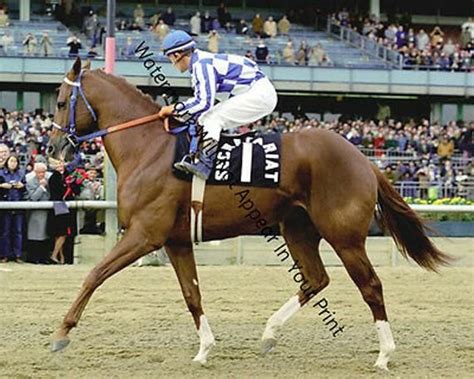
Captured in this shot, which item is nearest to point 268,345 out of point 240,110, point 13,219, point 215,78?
point 240,110

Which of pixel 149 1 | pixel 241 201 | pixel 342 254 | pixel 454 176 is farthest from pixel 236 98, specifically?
pixel 149 1

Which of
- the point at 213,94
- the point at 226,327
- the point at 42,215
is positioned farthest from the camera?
the point at 42,215

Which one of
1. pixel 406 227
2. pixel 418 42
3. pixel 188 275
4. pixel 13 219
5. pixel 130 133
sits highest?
pixel 130 133

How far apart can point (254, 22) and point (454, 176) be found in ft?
39.0

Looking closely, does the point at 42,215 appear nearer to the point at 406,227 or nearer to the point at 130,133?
the point at 130,133

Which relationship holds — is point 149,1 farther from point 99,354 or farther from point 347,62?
point 99,354

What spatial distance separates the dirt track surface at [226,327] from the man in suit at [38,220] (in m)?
0.74

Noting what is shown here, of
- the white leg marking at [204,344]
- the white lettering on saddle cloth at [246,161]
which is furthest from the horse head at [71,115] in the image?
the white leg marking at [204,344]

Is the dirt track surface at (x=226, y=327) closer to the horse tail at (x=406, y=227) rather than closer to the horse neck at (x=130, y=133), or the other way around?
the horse tail at (x=406, y=227)

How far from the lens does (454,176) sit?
21000 mm

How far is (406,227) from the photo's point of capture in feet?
23.1

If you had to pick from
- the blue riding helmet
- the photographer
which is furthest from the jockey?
the photographer

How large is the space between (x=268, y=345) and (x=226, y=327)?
3.84 ft

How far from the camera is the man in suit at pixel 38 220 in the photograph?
12.1 metres
